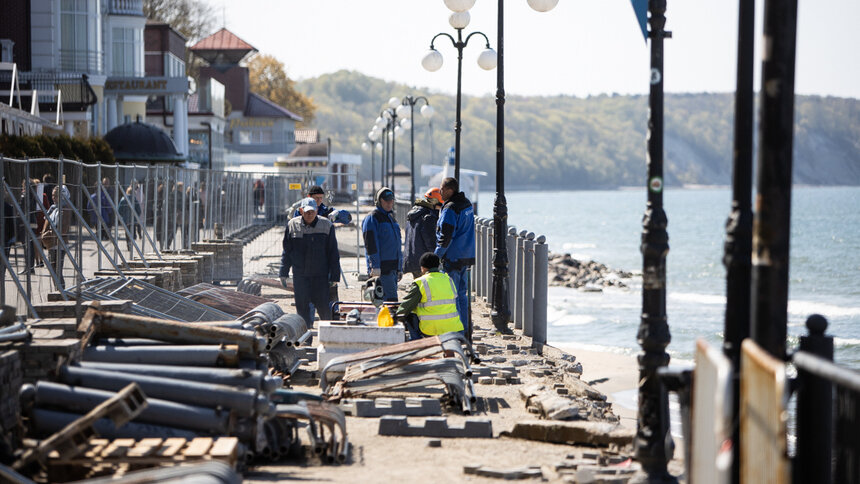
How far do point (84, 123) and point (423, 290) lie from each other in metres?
32.9

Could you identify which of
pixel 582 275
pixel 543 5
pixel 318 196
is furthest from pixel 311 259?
pixel 582 275

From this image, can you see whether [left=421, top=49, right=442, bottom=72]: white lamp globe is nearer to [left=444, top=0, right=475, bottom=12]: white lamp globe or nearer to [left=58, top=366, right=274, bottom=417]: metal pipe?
[left=444, top=0, right=475, bottom=12]: white lamp globe

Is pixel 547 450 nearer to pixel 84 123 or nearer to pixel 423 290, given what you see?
pixel 423 290

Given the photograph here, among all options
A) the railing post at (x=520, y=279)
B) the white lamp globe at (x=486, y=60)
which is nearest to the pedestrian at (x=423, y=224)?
the railing post at (x=520, y=279)

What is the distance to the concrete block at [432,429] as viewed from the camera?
865 cm

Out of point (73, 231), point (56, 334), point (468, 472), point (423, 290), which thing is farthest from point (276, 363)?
point (73, 231)

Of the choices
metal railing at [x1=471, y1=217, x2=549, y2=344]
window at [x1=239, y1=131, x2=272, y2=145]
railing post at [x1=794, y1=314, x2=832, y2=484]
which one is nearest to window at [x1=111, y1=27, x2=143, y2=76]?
metal railing at [x1=471, y1=217, x2=549, y2=344]

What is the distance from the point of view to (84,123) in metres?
41.5

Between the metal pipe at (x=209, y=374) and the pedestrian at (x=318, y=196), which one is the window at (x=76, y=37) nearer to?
the pedestrian at (x=318, y=196)

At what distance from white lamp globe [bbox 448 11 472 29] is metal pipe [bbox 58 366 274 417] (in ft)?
40.1

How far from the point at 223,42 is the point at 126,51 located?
42.7m

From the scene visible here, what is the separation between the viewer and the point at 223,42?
308 ft

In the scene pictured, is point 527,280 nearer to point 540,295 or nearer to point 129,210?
point 540,295

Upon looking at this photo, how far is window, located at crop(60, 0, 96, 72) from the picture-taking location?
43750 millimetres
